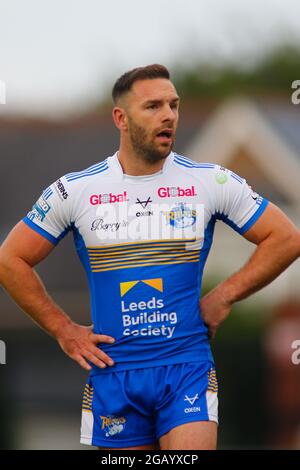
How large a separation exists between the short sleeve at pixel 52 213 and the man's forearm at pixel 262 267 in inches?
40.7

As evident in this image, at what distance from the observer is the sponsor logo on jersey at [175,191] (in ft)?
25.1

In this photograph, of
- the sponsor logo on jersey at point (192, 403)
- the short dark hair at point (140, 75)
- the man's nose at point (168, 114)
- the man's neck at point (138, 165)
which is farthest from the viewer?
the man's neck at point (138, 165)

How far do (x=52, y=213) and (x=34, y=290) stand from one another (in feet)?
1.58

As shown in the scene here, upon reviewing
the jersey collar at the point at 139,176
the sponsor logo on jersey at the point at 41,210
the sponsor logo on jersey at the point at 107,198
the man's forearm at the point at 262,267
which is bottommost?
the man's forearm at the point at 262,267

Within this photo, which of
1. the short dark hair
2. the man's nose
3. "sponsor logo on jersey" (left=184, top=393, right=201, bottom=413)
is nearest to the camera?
"sponsor logo on jersey" (left=184, top=393, right=201, bottom=413)

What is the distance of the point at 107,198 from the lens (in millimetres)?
7668

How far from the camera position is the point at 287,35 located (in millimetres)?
51281

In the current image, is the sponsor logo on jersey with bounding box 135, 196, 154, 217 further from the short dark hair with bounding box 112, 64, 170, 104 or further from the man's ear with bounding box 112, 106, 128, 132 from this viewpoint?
the short dark hair with bounding box 112, 64, 170, 104

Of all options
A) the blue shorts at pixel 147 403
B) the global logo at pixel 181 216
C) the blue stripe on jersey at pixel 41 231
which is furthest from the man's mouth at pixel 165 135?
the blue shorts at pixel 147 403

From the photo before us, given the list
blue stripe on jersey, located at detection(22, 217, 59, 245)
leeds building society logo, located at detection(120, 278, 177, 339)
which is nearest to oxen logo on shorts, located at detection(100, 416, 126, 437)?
leeds building society logo, located at detection(120, 278, 177, 339)

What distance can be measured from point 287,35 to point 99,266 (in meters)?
44.8

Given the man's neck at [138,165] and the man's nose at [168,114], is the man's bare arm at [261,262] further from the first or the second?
the man's nose at [168,114]

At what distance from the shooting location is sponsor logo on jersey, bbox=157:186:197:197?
764 centimetres

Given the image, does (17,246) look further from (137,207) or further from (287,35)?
(287,35)
